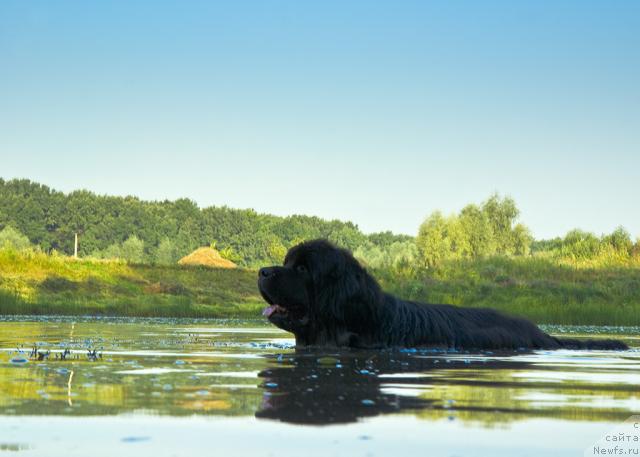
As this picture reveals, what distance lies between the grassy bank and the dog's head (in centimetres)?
1609

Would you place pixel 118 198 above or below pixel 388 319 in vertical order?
above

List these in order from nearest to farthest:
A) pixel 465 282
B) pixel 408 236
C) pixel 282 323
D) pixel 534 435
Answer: pixel 534 435
pixel 282 323
pixel 465 282
pixel 408 236

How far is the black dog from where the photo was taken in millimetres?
12664

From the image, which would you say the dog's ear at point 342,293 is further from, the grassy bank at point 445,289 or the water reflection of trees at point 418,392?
the grassy bank at point 445,289

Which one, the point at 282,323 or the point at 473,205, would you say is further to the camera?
the point at 473,205

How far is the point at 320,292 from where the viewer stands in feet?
41.7

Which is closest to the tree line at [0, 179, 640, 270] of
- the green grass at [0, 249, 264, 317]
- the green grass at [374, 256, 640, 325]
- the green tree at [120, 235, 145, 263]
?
the green tree at [120, 235, 145, 263]

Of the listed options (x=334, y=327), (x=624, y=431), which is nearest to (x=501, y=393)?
(x=624, y=431)

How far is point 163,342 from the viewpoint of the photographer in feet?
48.3

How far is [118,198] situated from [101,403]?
151 meters

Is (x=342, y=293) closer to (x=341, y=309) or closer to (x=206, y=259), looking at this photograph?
(x=341, y=309)

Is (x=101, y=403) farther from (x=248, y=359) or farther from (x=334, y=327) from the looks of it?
(x=334, y=327)

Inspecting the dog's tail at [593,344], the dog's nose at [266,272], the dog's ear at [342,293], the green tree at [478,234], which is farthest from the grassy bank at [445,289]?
the green tree at [478,234]

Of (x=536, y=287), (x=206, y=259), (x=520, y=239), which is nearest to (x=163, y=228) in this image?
(x=206, y=259)
